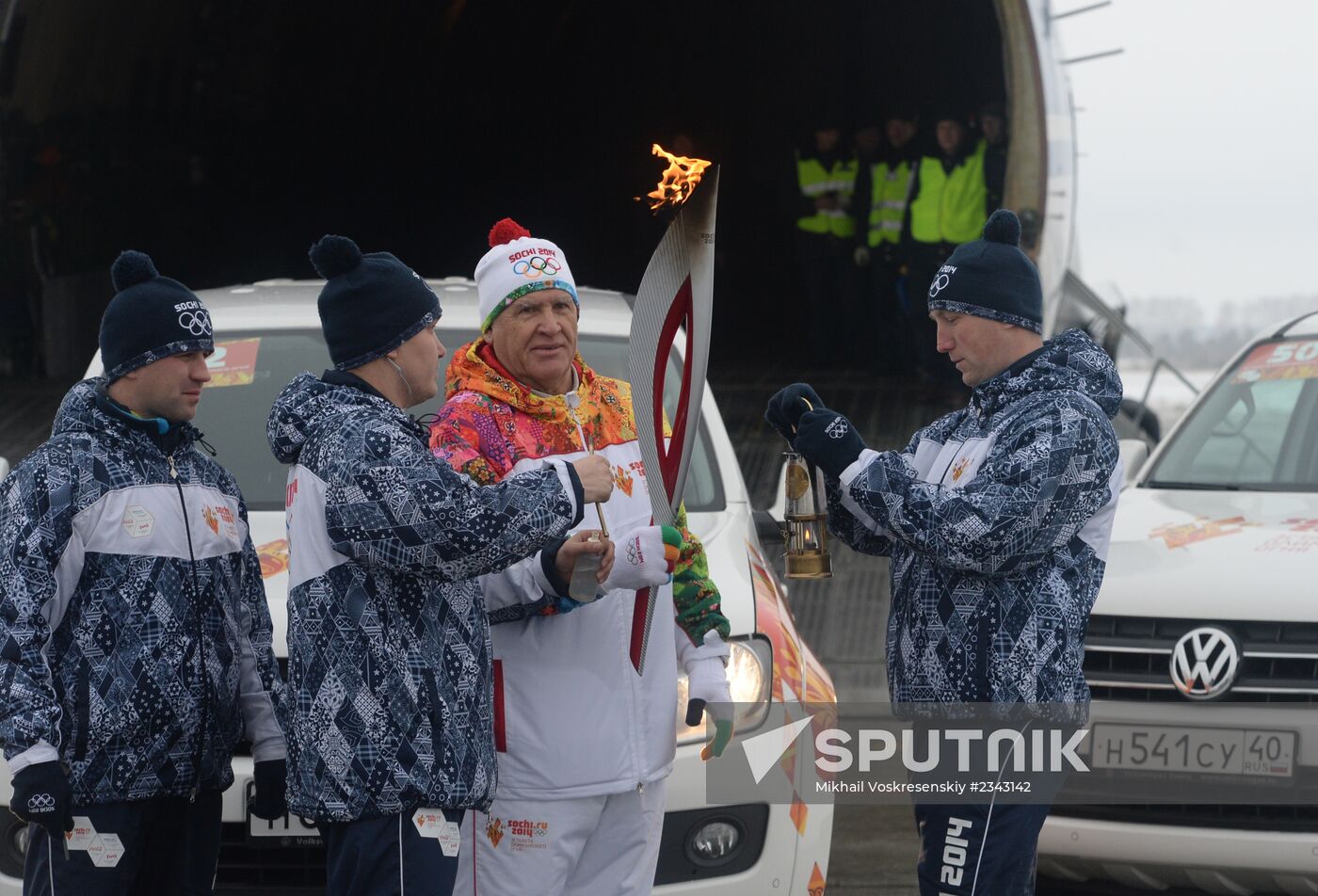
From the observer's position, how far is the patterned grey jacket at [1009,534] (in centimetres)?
331

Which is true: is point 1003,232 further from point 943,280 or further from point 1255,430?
point 1255,430

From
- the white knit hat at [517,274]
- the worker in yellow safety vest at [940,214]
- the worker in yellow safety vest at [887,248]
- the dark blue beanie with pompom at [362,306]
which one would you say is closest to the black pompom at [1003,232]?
the white knit hat at [517,274]

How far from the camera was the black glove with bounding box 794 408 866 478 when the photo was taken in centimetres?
344

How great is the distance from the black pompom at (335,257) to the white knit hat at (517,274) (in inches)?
11.9

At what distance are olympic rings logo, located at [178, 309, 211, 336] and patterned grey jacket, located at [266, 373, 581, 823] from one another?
472mm

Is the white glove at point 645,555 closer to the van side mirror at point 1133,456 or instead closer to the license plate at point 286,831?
the license plate at point 286,831

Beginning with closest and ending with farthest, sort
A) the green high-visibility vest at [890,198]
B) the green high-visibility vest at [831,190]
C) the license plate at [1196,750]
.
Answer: the license plate at [1196,750], the green high-visibility vest at [890,198], the green high-visibility vest at [831,190]

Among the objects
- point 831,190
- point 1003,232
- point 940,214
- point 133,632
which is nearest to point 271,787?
point 133,632

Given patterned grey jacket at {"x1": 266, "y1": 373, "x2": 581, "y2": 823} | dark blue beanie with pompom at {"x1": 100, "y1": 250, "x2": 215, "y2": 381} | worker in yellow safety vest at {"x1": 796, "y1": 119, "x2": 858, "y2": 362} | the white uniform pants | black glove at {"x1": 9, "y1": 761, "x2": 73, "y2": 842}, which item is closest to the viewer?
patterned grey jacket at {"x1": 266, "y1": 373, "x2": 581, "y2": 823}

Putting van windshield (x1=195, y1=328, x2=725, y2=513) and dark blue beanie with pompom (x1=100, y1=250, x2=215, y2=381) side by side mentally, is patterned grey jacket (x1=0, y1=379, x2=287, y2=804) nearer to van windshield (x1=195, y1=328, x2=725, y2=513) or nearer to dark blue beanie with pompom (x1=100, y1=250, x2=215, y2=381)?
dark blue beanie with pompom (x1=100, y1=250, x2=215, y2=381)

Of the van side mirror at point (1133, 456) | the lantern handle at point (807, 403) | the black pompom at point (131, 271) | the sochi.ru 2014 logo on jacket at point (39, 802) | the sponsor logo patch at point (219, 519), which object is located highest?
the black pompom at point (131, 271)

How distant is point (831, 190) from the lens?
1445 cm

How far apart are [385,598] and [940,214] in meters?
9.51

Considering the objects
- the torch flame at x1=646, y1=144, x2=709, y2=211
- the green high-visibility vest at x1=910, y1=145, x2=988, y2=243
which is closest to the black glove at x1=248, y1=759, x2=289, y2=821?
the torch flame at x1=646, y1=144, x2=709, y2=211
